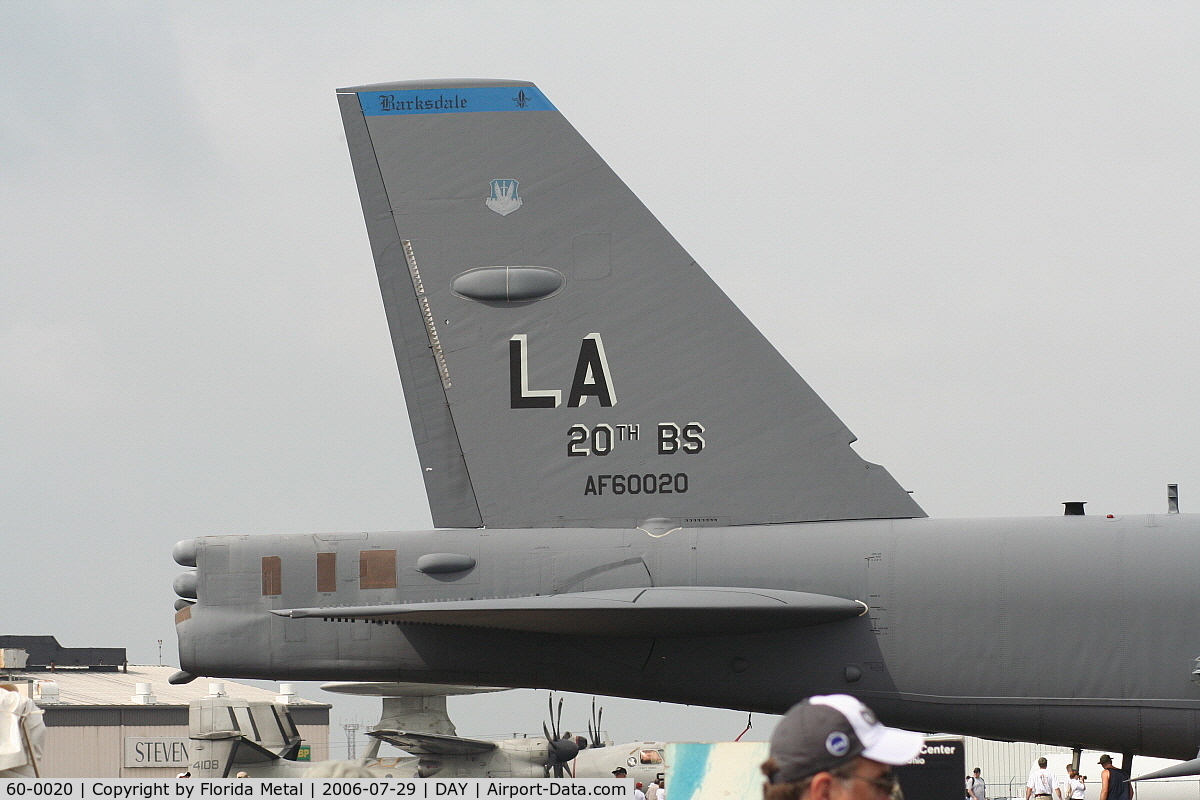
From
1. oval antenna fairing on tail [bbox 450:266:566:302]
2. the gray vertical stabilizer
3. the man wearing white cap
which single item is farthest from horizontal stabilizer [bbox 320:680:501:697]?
the man wearing white cap

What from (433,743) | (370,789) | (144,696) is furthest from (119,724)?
(370,789)

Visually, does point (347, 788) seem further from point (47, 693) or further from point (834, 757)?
point (47, 693)

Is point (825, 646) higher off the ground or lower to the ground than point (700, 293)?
lower

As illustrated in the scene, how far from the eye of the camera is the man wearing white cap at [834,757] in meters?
2.29

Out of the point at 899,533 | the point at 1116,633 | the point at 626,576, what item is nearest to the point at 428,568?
the point at 626,576

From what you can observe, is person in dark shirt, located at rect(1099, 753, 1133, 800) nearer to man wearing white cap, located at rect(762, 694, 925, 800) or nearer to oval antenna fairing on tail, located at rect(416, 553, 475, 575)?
oval antenna fairing on tail, located at rect(416, 553, 475, 575)

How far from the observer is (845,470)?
8.41m

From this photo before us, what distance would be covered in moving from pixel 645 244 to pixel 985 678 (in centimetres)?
339

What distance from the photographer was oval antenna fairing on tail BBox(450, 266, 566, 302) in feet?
29.0

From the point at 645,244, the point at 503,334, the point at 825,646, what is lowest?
the point at 825,646

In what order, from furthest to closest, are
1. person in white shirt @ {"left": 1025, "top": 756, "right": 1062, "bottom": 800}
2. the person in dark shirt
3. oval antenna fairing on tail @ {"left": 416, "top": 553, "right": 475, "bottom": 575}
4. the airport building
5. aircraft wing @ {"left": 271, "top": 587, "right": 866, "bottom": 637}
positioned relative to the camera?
the airport building
person in white shirt @ {"left": 1025, "top": 756, "right": 1062, "bottom": 800}
the person in dark shirt
oval antenna fairing on tail @ {"left": 416, "top": 553, "right": 475, "bottom": 575}
aircraft wing @ {"left": 271, "top": 587, "right": 866, "bottom": 637}

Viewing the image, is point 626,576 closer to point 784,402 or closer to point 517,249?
point 784,402

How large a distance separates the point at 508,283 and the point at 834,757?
6806 mm

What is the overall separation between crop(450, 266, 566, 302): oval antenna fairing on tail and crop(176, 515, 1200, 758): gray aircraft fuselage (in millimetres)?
1553
